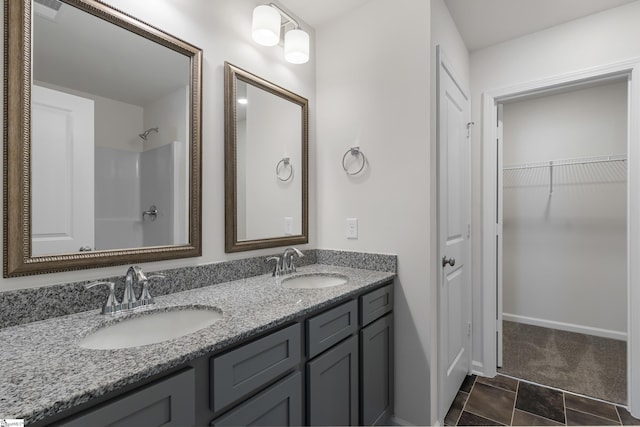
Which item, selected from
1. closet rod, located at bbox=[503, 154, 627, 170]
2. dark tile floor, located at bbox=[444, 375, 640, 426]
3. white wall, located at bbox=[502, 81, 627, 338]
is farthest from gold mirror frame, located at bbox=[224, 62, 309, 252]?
closet rod, located at bbox=[503, 154, 627, 170]

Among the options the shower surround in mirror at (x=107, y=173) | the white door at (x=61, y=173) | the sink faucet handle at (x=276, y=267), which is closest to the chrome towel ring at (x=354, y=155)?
the sink faucet handle at (x=276, y=267)

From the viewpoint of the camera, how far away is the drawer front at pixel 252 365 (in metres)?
0.85

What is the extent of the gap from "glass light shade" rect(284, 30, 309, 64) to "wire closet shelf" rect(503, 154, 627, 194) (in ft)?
8.40

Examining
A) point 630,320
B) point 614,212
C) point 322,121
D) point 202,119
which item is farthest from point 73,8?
point 614,212

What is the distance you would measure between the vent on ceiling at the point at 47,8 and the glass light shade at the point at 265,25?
0.78 metres

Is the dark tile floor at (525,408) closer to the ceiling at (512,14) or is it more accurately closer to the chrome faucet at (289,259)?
the chrome faucet at (289,259)

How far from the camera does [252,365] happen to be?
0.94m

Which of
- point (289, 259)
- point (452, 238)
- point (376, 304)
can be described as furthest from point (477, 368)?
point (289, 259)

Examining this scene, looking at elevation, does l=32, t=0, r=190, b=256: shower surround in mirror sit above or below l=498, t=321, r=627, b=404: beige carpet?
above

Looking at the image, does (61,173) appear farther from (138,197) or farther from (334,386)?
(334,386)

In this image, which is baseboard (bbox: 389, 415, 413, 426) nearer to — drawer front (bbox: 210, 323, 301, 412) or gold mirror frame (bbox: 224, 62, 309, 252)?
drawer front (bbox: 210, 323, 301, 412)

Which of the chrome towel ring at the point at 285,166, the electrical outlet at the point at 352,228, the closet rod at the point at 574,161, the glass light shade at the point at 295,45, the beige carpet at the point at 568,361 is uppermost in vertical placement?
the glass light shade at the point at 295,45

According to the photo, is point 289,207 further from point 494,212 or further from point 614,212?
point 614,212

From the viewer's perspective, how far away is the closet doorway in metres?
2.81
